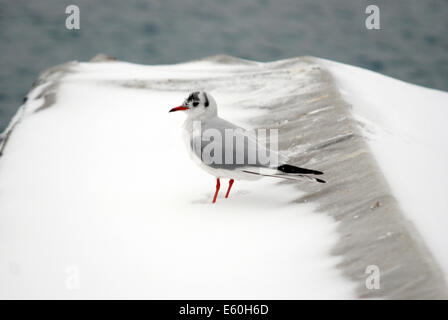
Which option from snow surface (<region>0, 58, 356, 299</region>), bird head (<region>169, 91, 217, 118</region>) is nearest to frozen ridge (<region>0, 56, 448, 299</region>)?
snow surface (<region>0, 58, 356, 299</region>)

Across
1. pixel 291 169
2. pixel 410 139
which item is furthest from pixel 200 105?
pixel 410 139

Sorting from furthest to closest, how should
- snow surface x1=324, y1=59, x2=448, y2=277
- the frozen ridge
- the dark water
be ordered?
the dark water, snow surface x1=324, y1=59, x2=448, y2=277, the frozen ridge

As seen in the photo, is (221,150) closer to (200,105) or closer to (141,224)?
(200,105)

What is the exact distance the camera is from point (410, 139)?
16.3 ft

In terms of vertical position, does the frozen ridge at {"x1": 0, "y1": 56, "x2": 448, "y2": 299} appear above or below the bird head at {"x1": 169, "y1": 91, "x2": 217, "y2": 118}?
below

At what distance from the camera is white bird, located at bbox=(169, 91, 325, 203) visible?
12.7 feet

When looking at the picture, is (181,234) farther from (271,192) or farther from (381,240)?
(381,240)

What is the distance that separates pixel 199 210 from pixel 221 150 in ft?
1.44

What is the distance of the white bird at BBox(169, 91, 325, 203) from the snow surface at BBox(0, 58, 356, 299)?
271mm

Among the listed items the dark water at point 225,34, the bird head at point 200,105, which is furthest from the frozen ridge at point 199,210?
the dark water at point 225,34

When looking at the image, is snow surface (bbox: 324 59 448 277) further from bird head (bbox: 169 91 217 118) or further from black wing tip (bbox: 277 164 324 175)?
bird head (bbox: 169 91 217 118)

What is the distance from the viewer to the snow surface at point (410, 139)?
12.0 ft

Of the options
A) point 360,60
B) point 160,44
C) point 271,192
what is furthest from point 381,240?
point 160,44
